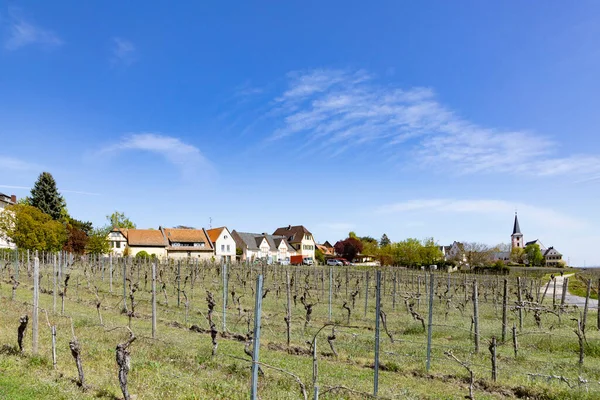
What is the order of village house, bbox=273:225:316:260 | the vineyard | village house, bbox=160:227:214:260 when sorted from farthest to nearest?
village house, bbox=273:225:316:260 < village house, bbox=160:227:214:260 < the vineyard

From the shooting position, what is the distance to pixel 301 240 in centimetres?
8919

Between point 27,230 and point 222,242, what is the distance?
34.9 metres

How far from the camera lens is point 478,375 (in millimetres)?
9492

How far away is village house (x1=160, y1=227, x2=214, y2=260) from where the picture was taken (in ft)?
228

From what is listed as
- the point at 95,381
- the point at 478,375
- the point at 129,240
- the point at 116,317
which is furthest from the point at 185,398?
the point at 129,240

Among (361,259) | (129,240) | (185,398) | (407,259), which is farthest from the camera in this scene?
(361,259)

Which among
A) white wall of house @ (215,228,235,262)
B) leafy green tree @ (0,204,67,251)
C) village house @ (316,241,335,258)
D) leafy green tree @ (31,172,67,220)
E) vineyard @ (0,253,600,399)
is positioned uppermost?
leafy green tree @ (31,172,67,220)

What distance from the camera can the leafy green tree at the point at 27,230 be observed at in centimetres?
4184

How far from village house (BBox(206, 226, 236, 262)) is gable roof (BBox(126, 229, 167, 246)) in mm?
9074

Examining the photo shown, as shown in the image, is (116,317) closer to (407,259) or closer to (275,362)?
(275,362)

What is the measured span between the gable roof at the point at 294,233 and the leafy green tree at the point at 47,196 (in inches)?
1811

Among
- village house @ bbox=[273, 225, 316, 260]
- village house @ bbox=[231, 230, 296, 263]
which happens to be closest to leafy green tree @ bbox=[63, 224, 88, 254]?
village house @ bbox=[231, 230, 296, 263]

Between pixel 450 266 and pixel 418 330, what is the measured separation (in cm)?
5815

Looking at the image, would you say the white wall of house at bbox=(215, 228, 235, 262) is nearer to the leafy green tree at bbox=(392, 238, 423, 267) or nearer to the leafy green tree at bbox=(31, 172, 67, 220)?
the leafy green tree at bbox=(31, 172, 67, 220)
